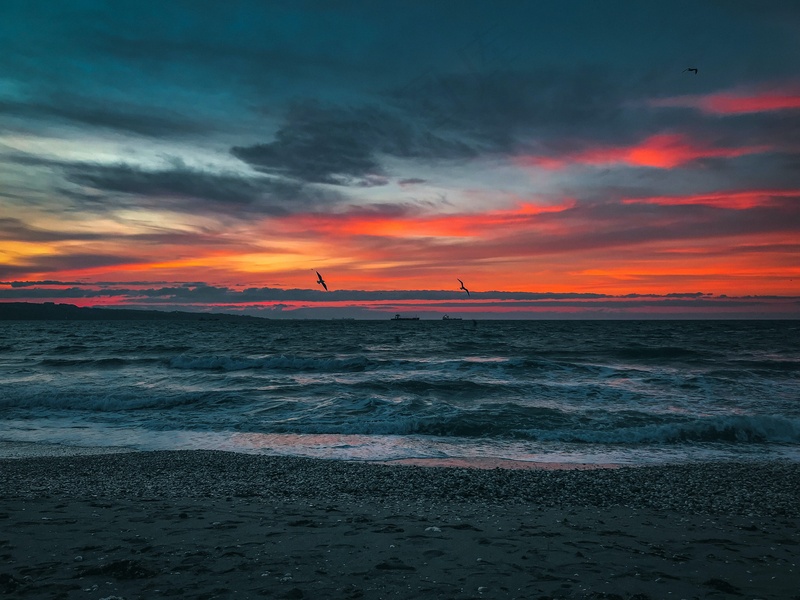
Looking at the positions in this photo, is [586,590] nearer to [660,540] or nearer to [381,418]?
[660,540]

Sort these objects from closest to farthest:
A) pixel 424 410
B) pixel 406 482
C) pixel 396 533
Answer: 1. pixel 396 533
2. pixel 406 482
3. pixel 424 410

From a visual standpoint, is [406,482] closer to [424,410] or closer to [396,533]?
[396,533]

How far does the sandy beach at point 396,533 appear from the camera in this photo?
19.6ft

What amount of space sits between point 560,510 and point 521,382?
76.6 ft

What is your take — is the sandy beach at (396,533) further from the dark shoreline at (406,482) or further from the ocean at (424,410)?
the ocean at (424,410)

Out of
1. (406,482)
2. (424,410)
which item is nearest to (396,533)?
(406,482)

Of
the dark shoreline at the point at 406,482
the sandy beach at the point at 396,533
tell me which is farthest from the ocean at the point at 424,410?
the sandy beach at the point at 396,533

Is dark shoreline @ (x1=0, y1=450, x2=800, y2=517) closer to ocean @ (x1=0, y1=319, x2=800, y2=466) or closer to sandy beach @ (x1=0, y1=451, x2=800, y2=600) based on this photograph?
sandy beach @ (x1=0, y1=451, x2=800, y2=600)

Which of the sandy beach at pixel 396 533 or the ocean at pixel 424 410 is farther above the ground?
the sandy beach at pixel 396 533

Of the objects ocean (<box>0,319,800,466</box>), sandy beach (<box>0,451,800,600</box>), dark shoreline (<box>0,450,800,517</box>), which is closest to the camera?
sandy beach (<box>0,451,800,600</box>)

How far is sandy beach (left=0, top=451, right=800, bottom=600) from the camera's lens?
5984mm

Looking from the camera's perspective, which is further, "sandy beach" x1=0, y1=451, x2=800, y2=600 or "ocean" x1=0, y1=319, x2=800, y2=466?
"ocean" x1=0, y1=319, x2=800, y2=466

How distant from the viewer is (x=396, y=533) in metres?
7.75

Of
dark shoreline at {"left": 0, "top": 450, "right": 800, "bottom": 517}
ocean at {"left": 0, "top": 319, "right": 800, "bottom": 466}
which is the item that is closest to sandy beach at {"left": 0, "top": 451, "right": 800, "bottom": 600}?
dark shoreline at {"left": 0, "top": 450, "right": 800, "bottom": 517}
